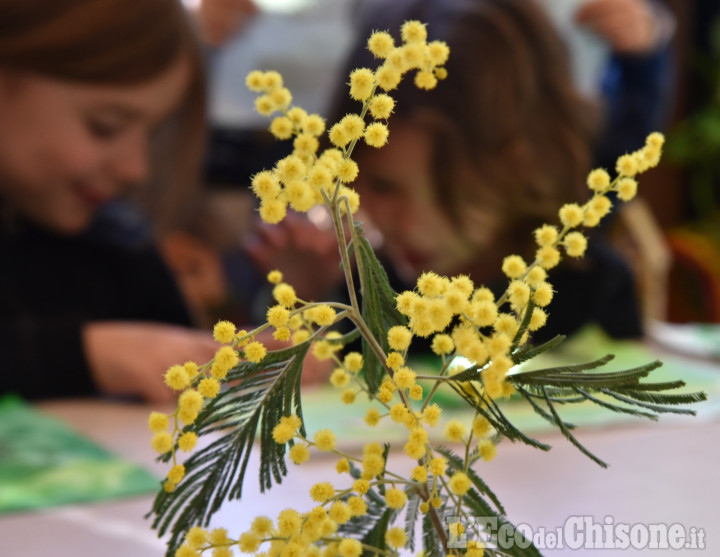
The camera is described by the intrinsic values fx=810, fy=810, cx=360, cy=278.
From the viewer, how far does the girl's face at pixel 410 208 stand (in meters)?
1.48

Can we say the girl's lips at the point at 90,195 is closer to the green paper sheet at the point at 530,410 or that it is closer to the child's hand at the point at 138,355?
the child's hand at the point at 138,355

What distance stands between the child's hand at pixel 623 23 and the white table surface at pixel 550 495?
4.22 feet

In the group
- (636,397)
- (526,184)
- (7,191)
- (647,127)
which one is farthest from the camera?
(647,127)

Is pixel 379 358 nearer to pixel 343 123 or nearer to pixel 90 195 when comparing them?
pixel 343 123

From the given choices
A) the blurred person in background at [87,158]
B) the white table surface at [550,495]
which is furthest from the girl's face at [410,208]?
the white table surface at [550,495]

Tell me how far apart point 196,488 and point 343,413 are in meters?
0.53

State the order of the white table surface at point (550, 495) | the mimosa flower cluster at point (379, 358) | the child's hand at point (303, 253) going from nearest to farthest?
the mimosa flower cluster at point (379, 358), the white table surface at point (550, 495), the child's hand at point (303, 253)

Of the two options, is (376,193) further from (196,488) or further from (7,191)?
(196,488)

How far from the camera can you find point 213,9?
1.51 metres

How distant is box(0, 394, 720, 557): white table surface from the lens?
0.50 metres

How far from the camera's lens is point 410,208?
1.54m

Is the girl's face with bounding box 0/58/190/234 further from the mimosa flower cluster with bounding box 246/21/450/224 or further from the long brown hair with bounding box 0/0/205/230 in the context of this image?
the mimosa flower cluster with bounding box 246/21/450/224

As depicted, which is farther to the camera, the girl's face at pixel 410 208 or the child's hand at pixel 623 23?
the child's hand at pixel 623 23

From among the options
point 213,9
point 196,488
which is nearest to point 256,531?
point 196,488
